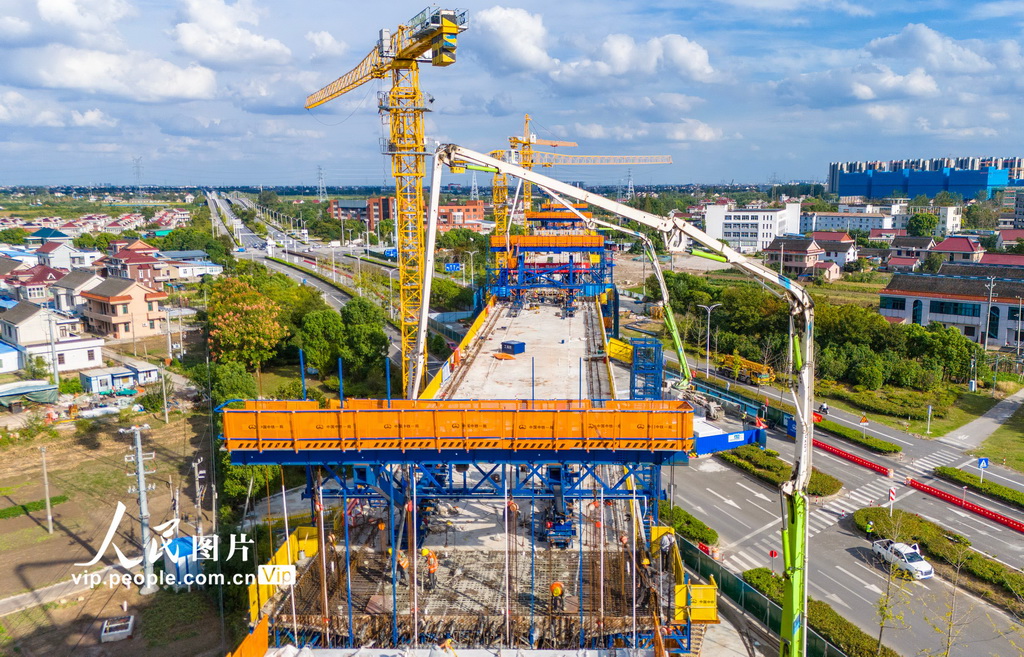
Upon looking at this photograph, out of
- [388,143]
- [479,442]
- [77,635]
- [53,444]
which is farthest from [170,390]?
[479,442]

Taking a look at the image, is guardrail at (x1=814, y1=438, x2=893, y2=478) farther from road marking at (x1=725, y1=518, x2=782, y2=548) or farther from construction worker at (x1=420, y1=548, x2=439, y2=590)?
construction worker at (x1=420, y1=548, x2=439, y2=590)

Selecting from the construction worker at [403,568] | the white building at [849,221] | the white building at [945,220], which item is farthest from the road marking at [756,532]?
the white building at [849,221]

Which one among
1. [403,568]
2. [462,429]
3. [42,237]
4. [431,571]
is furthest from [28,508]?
[42,237]

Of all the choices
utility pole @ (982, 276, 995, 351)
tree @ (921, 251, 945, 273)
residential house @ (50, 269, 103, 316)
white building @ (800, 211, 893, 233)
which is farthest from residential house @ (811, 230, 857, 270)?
residential house @ (50, 269, 103, 316)

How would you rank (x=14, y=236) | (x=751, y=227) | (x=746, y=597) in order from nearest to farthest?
(x=746, y=597)
(x=751, y=227)
(x=14, y=236)

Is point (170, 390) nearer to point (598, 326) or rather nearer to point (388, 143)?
point (388, 143)

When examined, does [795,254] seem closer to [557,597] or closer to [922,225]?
[922,225]

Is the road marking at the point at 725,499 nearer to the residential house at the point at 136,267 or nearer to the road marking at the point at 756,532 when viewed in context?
the road marking at the point at 756,532
